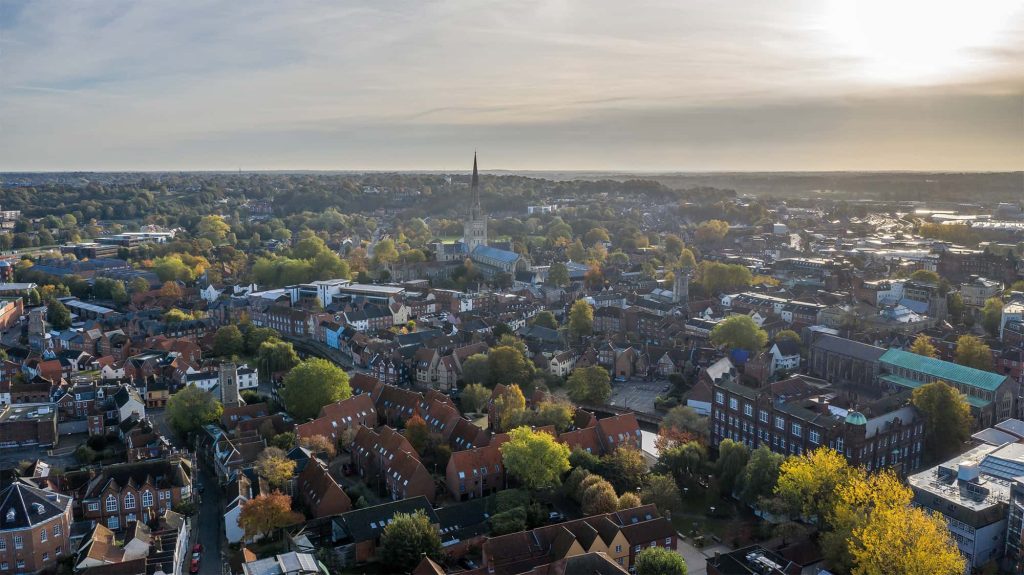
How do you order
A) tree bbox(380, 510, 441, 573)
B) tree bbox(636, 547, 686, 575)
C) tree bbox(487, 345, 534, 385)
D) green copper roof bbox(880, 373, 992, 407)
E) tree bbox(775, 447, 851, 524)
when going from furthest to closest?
tree bbox(487, 345, 534, 385) < green copper roof bbox(880, 373, 992, 407) < tree bbox(775, 447, 851, 524) < tree bbox(380, 510, 441, 573) < tree bbox(636, 547, 686, 575)

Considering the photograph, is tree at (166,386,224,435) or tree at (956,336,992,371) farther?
tree at (956,336,992,371)

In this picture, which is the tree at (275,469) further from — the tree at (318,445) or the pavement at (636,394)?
the pavement at (636,394)

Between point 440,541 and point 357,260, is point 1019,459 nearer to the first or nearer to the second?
point 440,541

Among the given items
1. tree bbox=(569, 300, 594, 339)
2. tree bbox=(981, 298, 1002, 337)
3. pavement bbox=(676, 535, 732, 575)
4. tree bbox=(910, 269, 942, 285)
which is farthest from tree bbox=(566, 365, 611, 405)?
tree bbox=(910, 269, 942, 285)

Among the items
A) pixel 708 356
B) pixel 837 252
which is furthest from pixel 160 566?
pixel 837 252

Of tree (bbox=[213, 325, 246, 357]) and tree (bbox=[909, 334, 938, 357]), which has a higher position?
tree (bbox=[909, 334, 938, 357])

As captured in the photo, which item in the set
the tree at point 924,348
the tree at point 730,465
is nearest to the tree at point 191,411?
the tree at point 730,465

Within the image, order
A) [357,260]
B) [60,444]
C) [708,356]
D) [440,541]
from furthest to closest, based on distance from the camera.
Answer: [357,260] → [708,356] → [60,444] → [440,541]

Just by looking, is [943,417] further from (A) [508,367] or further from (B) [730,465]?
(A) [508,367]

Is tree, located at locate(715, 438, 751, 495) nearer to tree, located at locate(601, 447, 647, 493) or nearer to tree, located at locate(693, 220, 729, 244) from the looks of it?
tree, located at locate(601, 447, 647, 493)
